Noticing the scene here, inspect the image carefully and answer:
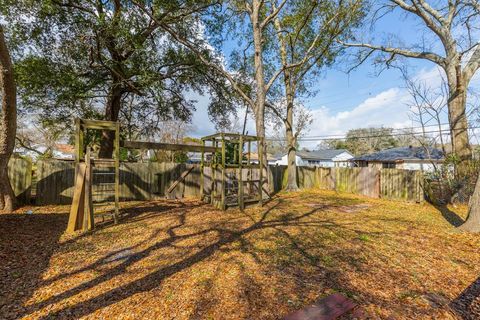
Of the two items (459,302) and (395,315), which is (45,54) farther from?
(459,302)

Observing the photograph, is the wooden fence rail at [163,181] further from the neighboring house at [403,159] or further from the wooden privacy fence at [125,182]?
the neighboring house at [403,159]

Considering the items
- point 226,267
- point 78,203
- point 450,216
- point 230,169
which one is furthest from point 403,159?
point 78,203

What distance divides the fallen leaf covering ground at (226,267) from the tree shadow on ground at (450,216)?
109cm

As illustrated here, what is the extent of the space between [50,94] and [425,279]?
1193 cm

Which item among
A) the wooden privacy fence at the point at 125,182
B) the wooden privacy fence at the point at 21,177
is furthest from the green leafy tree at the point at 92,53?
the wooden privacy fence at the point at 21,177

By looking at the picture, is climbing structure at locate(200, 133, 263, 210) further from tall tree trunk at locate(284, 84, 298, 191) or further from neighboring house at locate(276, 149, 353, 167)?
neighboring house at locate(276, 149, 353, 167)

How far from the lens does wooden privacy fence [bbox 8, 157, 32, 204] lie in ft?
23.7

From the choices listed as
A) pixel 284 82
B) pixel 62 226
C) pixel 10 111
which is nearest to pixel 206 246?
pixel 62 226

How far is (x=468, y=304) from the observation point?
2.84 meters

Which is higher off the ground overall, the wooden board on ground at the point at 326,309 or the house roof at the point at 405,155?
the house roof at the point at 405,155

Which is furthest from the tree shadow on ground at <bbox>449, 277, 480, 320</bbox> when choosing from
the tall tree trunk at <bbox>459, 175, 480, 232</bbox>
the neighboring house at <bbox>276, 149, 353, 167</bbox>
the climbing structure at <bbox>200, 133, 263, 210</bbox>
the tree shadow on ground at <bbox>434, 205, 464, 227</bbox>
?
the neighboring house at <bbox>276, 149, 353, 167</bbox>

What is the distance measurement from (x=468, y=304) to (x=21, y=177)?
1048 centimetres

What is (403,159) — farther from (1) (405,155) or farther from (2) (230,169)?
(2) (230,169)

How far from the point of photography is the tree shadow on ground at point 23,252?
2.70m
